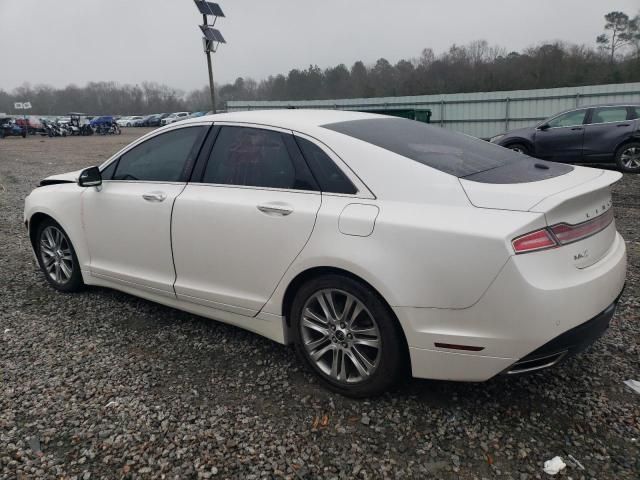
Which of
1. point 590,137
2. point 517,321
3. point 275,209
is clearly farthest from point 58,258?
point 590,137

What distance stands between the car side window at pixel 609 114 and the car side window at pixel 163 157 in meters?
10.2

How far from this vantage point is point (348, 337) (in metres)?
2.68

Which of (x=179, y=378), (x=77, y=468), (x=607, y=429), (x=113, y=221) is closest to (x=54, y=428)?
(x=77, y=468)

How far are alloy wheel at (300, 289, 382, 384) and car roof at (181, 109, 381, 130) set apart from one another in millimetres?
1063

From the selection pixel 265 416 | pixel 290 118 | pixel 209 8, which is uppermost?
pixel 209 8

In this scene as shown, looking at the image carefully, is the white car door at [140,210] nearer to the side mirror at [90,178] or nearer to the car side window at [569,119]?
the side mirror at [90,178]

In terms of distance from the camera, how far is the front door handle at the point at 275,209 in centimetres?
280

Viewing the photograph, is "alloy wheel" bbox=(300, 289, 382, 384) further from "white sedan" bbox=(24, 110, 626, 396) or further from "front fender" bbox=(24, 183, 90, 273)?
"front fender" bbox=(24, 183, 90, 273)

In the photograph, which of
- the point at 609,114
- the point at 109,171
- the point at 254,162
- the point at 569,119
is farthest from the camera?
the point at 569,119

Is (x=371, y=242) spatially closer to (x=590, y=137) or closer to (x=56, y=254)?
(x=56, y=254)

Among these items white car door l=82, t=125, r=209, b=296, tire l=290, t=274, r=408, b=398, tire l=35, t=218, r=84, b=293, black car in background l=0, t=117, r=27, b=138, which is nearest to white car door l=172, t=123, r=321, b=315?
white car door l=82, t=125, r=209, b=296

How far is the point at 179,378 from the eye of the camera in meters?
3.05

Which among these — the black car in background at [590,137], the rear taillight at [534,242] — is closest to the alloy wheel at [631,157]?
the black car in background at [590,137]

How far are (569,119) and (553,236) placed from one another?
1031 centimetres
